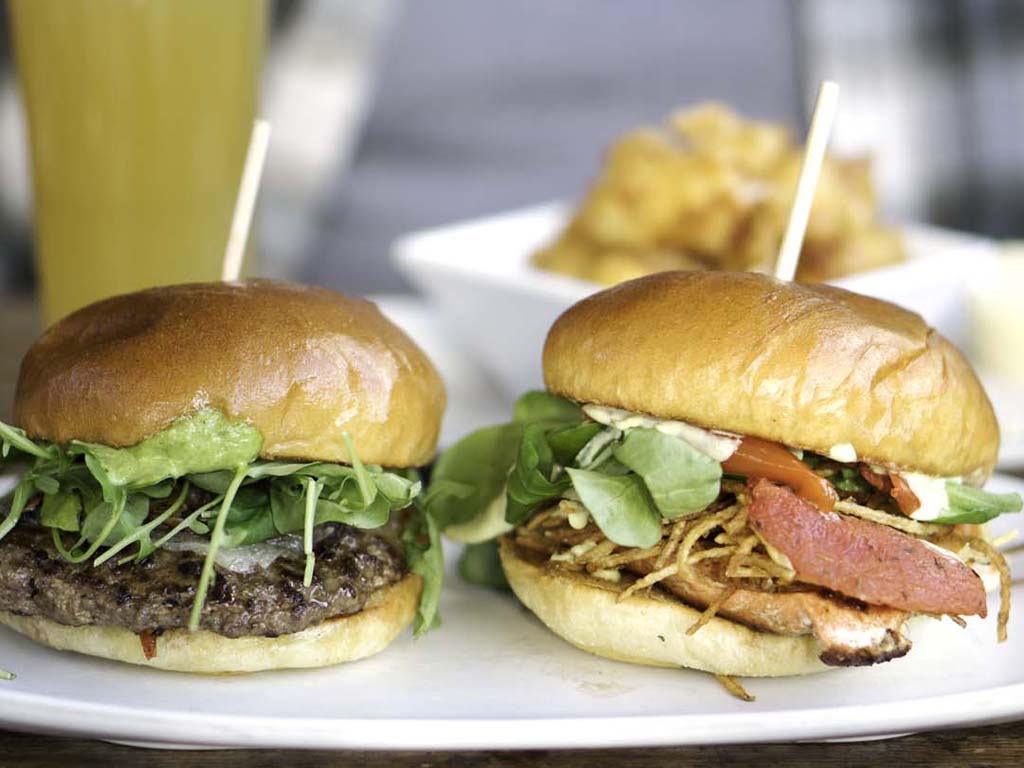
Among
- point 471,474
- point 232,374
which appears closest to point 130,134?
point 471,474

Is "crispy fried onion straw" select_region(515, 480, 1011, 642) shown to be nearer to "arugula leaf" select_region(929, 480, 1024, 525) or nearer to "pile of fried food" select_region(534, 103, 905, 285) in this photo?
"arugula leaf" select_region(929, 480, 1024, 525)

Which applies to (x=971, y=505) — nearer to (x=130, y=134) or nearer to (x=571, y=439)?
(x=571, y=439)

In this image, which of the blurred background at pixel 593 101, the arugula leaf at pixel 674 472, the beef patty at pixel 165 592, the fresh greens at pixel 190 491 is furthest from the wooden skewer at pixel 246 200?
the blurred background at pixel 593 101

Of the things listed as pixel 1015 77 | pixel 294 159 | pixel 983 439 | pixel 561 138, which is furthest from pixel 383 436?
pixel 1015 77

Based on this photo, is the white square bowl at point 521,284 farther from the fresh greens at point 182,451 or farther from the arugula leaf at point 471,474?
the fresh greens at point 182,451

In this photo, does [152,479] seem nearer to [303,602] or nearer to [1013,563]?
[303,602]
